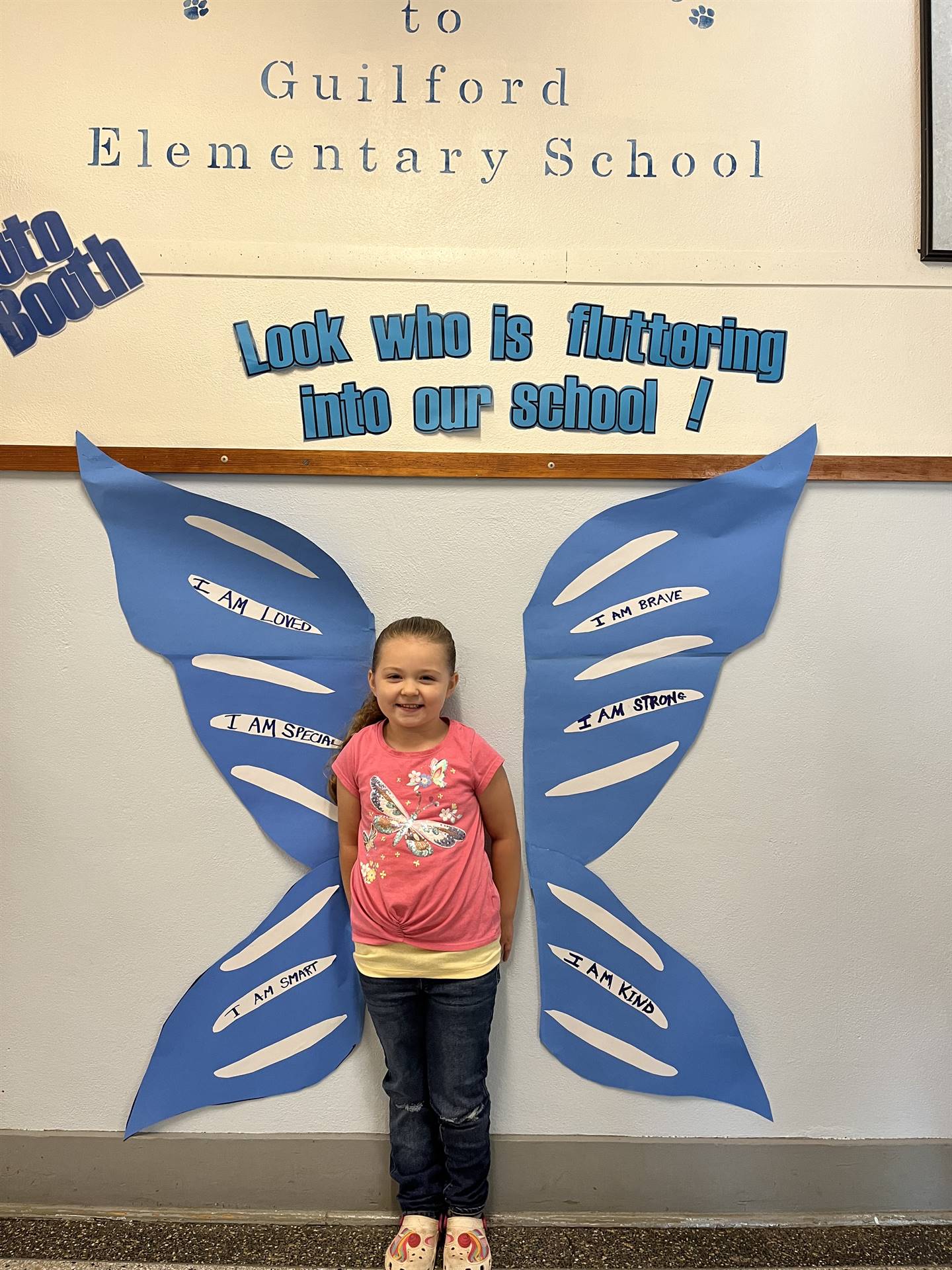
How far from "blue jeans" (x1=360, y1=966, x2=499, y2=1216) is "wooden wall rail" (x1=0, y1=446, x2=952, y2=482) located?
3.00 feet

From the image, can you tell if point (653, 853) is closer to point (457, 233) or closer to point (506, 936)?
point (506, 936)

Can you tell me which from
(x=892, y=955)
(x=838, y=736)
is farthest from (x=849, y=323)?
(x=892, y=955)

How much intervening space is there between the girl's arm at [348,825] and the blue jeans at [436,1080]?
0.21m

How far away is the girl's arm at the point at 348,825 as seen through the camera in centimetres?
160

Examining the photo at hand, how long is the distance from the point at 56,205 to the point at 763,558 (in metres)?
1.47

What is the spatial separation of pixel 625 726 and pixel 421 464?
62 centimetres

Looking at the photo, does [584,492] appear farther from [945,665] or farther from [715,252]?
[945,665]

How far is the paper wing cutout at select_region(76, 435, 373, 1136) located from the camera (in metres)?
1.66

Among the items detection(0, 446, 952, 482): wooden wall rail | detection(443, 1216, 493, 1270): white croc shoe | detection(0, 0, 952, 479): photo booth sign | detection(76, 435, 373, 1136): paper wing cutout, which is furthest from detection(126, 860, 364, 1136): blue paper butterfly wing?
detection(0, 0, 952, 479): photo booth sign

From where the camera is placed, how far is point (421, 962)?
60.7 inches

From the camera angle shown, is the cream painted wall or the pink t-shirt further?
the cream painted wall

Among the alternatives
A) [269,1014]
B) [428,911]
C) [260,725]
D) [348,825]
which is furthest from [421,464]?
[269,1014]

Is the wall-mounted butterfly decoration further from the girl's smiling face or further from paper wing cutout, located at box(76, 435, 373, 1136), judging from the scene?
the girl's smiling face

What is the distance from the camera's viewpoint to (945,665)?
5.56 feet
